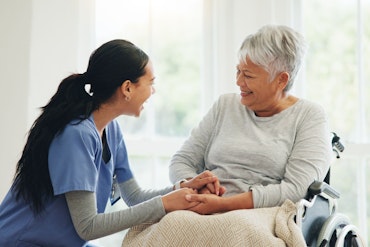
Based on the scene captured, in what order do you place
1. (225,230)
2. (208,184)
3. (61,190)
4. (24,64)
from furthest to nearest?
(24,64), (208,184), (61,190), (225,230)

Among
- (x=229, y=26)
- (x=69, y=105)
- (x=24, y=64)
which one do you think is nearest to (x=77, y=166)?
(x=69, y=105)

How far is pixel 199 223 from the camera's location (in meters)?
1.82

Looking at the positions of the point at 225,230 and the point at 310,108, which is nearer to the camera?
the point at 225,230

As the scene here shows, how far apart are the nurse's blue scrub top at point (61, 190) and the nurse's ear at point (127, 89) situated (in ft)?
0.42

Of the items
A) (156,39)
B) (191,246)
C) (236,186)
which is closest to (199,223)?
(191,246)

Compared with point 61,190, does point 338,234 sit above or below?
below

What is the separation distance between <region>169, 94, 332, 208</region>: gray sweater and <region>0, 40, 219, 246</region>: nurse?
17 centimetres

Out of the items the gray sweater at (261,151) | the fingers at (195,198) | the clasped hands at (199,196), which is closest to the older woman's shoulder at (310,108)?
the gray sweater at (261,151)

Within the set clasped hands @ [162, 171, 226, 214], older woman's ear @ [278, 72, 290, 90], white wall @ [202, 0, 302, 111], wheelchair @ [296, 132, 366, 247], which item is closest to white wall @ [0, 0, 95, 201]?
white wall @ [202, 0, 302, 111]

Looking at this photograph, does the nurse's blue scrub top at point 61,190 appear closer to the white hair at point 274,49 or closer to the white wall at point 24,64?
the white hair at point 274,49

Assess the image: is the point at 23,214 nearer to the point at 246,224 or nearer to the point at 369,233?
the point at 246,224

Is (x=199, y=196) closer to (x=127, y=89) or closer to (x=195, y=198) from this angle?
(x=195, y=198)

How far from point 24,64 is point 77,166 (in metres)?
1.09

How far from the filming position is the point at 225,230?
1.78 meters
